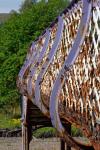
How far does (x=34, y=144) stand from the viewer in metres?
36.1

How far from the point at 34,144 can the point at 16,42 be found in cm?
2061

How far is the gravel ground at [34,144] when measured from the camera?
3484 cm

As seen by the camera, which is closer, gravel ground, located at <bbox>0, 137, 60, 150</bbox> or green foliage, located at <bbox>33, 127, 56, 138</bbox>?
gravel ground, located at <bbox>0, 137, 60, 150</bbox>

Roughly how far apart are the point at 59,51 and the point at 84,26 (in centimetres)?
171

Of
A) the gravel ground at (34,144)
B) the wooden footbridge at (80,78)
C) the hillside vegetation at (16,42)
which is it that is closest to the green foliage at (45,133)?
the gravel ground at (34,144)

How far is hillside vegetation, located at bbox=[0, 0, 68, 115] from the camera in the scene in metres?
52.1

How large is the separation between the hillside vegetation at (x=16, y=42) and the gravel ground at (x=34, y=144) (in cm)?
1275

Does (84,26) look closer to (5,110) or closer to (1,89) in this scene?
(1,89)

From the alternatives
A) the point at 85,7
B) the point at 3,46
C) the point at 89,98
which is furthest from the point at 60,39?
the point at 3,46

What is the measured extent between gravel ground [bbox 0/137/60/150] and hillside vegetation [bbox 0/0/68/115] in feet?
41.8

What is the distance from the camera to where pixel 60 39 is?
6121 millimetres

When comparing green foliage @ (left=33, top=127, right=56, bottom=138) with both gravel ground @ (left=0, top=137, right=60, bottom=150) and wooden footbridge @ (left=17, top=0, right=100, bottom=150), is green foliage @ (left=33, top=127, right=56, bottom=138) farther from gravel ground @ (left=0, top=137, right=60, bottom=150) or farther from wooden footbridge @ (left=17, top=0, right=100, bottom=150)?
wooden footbridge @ (left=17, top=0, right=100, bottom=150)

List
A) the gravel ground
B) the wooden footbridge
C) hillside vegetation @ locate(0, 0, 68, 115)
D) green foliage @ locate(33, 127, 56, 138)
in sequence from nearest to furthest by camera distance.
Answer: the wooden footbridge → the gravel ground → green foliage @ locate(33, 127, 56, 138) → hillside vegetation @ locate(0, 0, 68, 115)

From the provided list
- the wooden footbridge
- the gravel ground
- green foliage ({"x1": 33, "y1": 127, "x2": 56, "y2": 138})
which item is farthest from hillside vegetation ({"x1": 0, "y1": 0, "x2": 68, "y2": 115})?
the wooden footbridge
